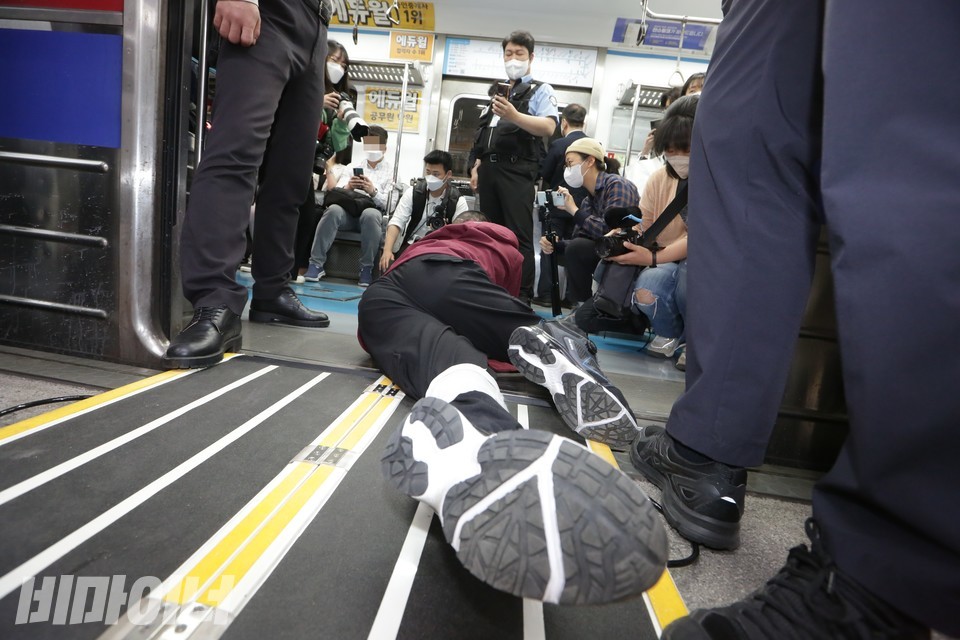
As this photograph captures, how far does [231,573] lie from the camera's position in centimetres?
57

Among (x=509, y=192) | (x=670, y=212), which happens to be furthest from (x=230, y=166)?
(x=509, y=192)

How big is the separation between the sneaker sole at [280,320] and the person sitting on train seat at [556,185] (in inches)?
84.4

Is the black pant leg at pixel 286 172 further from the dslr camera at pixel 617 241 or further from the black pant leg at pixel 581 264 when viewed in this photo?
the black pant leg at pixel 581 264

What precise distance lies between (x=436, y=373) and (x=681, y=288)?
1794mm

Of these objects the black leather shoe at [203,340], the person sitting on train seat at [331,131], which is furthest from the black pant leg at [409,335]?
the person sitting on train seat at [331,131]

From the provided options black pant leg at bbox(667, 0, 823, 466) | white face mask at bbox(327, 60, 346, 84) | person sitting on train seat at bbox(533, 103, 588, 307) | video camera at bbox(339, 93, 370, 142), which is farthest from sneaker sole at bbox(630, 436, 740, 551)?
person sitting on train seat at bbox(533, 103, 588, 307)

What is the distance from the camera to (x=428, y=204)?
15.1 ft

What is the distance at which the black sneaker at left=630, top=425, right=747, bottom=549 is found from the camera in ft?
2.60

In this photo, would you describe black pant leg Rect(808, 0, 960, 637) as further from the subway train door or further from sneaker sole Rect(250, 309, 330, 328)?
the subway train door

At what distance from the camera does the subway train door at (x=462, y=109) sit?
702cm

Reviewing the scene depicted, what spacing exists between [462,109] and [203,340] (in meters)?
6.70

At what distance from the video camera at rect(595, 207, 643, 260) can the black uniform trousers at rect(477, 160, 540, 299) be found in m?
0.85

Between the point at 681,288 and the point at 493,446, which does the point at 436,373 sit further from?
the point at 681,288

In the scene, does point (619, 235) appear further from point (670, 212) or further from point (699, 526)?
point (699, 526)
